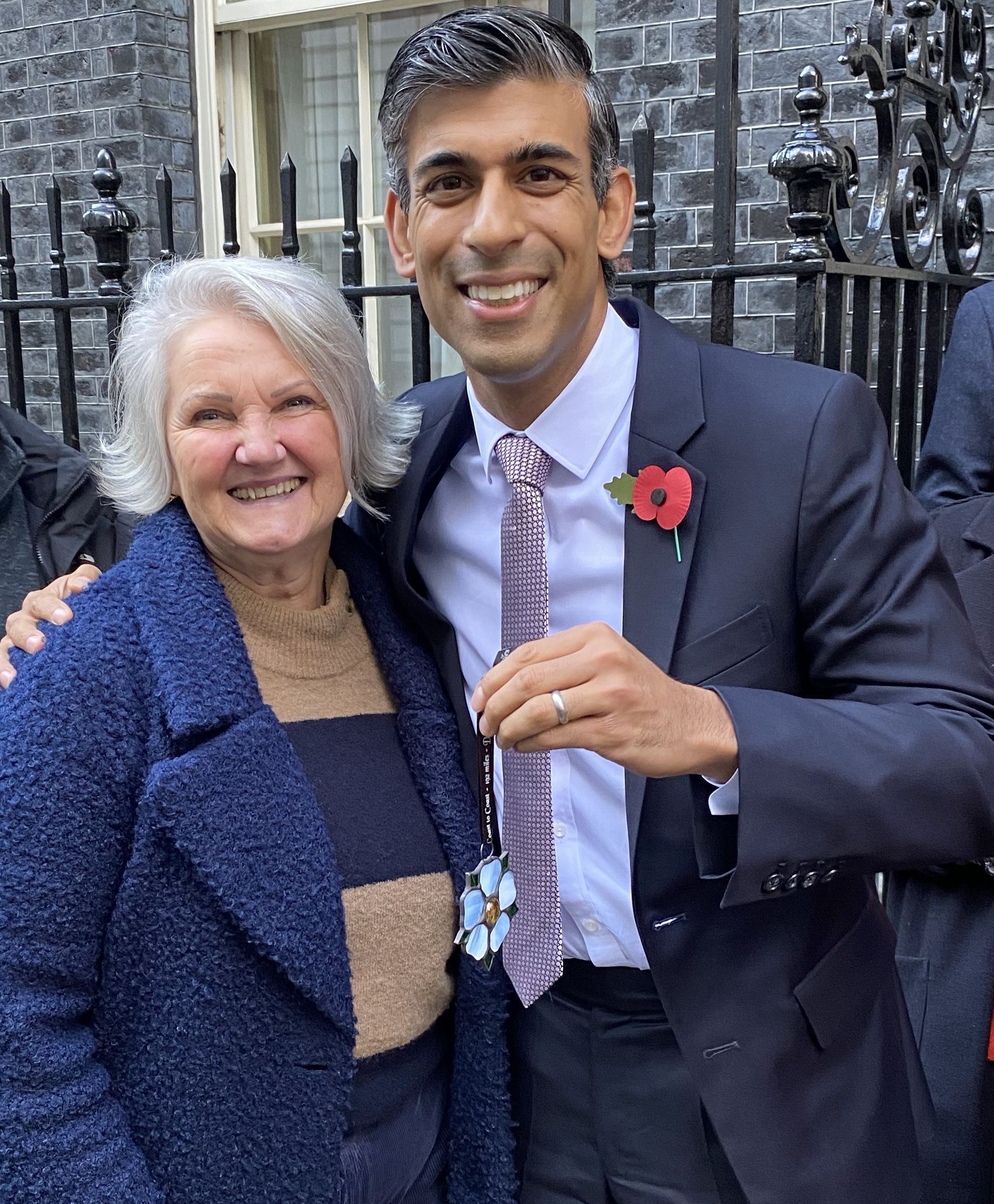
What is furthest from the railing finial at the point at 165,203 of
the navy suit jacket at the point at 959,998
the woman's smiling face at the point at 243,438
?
the navy suit jacket at the point at 959,998

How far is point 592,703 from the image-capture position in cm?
135

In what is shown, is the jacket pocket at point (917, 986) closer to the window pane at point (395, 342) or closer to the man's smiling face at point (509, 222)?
the man's smiling face at point (509, 222)

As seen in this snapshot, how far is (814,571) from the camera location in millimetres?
1676

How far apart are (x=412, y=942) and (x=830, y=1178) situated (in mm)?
687

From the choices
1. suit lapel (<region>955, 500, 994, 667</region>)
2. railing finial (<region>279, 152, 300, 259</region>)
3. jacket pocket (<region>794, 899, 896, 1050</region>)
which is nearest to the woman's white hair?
railing finial (<region>279, 152, 300, 259</region>)

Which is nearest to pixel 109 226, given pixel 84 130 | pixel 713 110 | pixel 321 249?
pixel 713 110

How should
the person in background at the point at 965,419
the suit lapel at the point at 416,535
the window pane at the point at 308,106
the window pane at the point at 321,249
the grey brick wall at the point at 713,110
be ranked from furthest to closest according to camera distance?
the window pane at the point at 321,249, the window pane at the point at 308,106, the grey brick wall at the point at 713,110, the person in background at the point at 965,419, the suit lapel at the point at 416,535

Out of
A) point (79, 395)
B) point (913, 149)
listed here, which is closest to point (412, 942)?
point (913, 149)

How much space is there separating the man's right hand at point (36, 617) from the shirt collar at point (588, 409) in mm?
687

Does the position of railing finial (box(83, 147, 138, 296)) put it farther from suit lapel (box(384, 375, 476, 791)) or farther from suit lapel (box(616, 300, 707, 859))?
suit lapel (box(616, 300, 707, 859))

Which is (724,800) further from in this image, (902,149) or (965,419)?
(902,149)

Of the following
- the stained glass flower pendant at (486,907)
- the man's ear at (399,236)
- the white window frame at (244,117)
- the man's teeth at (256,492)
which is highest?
the white window frame at (244,117)

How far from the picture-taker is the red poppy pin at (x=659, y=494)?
1.72 m

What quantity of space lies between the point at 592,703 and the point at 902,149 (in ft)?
5.86
